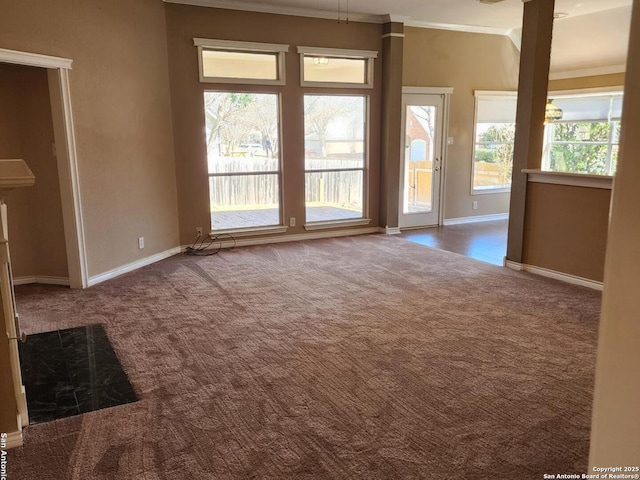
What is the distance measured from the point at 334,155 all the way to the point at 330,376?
460cm

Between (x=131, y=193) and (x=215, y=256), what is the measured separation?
4.13 ft

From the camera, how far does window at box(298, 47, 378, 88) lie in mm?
6738

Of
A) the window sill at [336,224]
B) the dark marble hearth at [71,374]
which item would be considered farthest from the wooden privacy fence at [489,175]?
the dark marble hearth at [71,374]

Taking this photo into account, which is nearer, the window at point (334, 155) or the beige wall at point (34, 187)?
the beige wall at point (34, 187)

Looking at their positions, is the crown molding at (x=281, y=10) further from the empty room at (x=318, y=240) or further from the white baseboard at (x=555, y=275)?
the white baseboard at (x=555, y=275)

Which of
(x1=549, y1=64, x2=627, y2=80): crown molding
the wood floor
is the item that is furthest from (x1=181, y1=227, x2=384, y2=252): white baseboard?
(x1=549, y1=64, x2=627, y2=80): crown molding

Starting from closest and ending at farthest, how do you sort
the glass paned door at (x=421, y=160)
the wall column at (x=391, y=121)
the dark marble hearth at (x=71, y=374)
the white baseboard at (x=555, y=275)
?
the dark marble hearth at (x=71, y=374)
the white baseboard at (x=555, y=275)
the wall column at (x=391, y=121)
the glass paned door at (x=421, y=160)

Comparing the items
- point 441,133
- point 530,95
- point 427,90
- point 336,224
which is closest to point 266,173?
point 336,224

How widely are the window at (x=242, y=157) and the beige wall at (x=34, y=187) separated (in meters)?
1.97

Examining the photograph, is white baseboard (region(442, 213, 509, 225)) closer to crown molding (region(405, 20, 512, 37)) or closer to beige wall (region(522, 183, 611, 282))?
beige wall (region(522, 183, 611, 282))

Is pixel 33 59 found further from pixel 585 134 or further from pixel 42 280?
pixel 585 134

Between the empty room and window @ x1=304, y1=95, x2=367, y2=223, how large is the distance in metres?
0.03

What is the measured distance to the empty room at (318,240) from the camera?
2336 mm

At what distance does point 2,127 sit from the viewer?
4.74 meters
